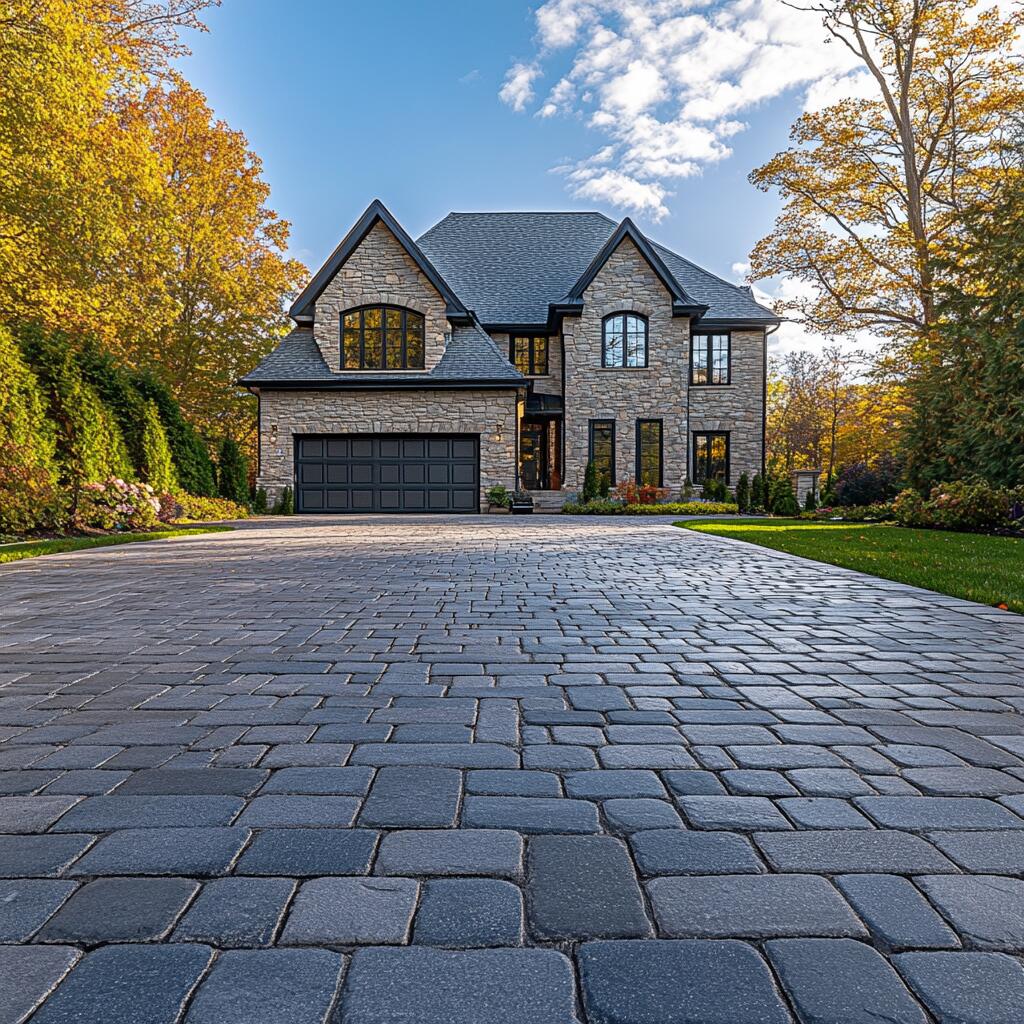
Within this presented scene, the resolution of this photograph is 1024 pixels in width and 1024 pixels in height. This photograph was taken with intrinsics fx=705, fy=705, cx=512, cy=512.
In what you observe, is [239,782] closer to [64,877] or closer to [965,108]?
[64,877]

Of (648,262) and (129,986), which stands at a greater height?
(648,262)

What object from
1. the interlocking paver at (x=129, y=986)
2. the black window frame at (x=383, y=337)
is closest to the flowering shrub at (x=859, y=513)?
the black window frame at (x=383, y=337)

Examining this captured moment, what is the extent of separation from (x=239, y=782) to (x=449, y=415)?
19.1m

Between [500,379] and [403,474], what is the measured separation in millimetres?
4002

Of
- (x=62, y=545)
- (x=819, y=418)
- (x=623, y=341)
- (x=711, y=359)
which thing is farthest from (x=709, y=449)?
(x=62, y=545)

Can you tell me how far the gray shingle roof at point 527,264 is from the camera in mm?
23547

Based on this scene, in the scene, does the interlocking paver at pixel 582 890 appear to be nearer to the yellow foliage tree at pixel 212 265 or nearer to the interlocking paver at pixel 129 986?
the interlocking paver at pixel 129 986

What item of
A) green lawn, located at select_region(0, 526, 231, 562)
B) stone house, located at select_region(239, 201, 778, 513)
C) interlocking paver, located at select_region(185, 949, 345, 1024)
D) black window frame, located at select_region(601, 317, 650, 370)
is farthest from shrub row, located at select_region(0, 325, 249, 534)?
black window frame, located at select_region(601, 317, 650, 370)

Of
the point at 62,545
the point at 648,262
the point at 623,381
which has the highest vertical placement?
the point at 648,262

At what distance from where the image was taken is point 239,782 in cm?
210

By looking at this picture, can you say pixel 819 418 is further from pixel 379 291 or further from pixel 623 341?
pixel 379 291

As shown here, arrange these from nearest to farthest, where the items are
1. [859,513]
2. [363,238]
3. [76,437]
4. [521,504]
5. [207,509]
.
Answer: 1. [76,437]
2. [859,513]
3. [207,509]
4. [363,238]
5. [521,504]

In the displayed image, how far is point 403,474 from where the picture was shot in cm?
2092

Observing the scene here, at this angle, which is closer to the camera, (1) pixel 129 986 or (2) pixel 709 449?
(1) pixel 129 986
